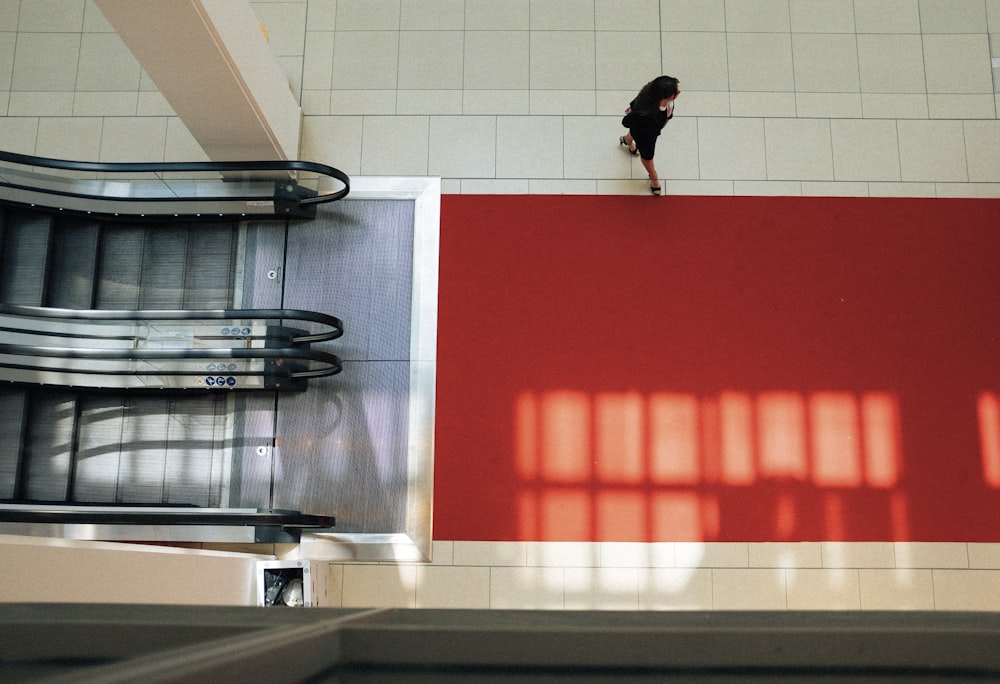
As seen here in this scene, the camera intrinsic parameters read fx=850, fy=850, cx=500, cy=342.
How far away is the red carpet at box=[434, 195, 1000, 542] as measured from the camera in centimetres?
595

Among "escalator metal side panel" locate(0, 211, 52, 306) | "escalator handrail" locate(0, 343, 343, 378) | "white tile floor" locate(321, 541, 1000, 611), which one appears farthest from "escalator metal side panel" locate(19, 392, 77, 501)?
"white tile floor" locate(321, 541, 1000, 611)

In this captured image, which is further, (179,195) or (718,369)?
(718,369)

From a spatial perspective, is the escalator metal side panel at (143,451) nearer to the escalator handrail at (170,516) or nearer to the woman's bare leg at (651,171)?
the escalator handrail at (170,516)

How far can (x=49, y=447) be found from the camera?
5891mm

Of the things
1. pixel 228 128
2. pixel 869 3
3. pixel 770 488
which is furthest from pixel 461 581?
pixel 869 3

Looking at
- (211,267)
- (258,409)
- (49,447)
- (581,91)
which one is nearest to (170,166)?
(211,267)

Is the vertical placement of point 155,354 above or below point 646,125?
below

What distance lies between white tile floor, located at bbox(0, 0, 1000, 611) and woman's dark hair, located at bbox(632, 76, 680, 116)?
902 mm

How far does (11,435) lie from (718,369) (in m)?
4.95

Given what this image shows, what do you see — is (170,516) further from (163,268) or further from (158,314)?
(163,268)

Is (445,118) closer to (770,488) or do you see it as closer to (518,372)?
(518,372)

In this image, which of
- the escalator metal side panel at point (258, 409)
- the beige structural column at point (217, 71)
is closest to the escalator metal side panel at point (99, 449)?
the escalator metal side panel at point (258, 409)

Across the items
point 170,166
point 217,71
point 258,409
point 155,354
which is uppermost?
point 217,71

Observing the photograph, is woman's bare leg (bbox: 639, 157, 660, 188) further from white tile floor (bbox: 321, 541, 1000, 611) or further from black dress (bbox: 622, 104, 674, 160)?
white tile floor (bbox: 321, 541, 1000, 611)
